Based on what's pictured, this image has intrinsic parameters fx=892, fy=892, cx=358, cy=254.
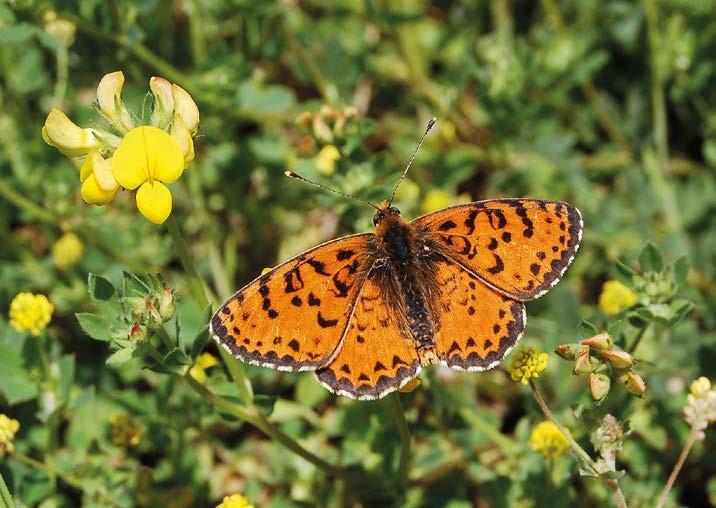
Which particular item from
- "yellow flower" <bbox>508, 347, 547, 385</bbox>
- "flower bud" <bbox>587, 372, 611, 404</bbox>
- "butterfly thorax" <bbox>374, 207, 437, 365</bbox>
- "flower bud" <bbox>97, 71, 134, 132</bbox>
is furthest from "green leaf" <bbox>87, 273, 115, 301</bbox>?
"flower bud" <bbox>587, 372, 611, 404</bbox>

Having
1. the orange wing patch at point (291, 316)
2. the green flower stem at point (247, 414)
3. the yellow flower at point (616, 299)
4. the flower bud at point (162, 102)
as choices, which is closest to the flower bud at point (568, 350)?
the orange wing patch at point (291, 316)

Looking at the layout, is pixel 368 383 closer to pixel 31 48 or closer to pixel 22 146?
pixel 22 146

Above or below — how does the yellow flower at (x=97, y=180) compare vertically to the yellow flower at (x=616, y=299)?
above

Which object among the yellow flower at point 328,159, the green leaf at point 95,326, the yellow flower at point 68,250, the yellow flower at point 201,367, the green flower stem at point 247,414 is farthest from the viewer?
the yellow flower at point 68,250

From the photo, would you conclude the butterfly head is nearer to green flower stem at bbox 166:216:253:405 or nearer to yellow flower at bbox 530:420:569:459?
green flower stem at bbox 166:216:253:405

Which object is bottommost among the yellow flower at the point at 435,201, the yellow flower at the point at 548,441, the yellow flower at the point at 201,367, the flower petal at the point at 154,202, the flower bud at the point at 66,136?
the yellow flower at the point at 548,441

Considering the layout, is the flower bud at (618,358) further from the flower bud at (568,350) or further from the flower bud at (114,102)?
the flower bud at (114,102)
